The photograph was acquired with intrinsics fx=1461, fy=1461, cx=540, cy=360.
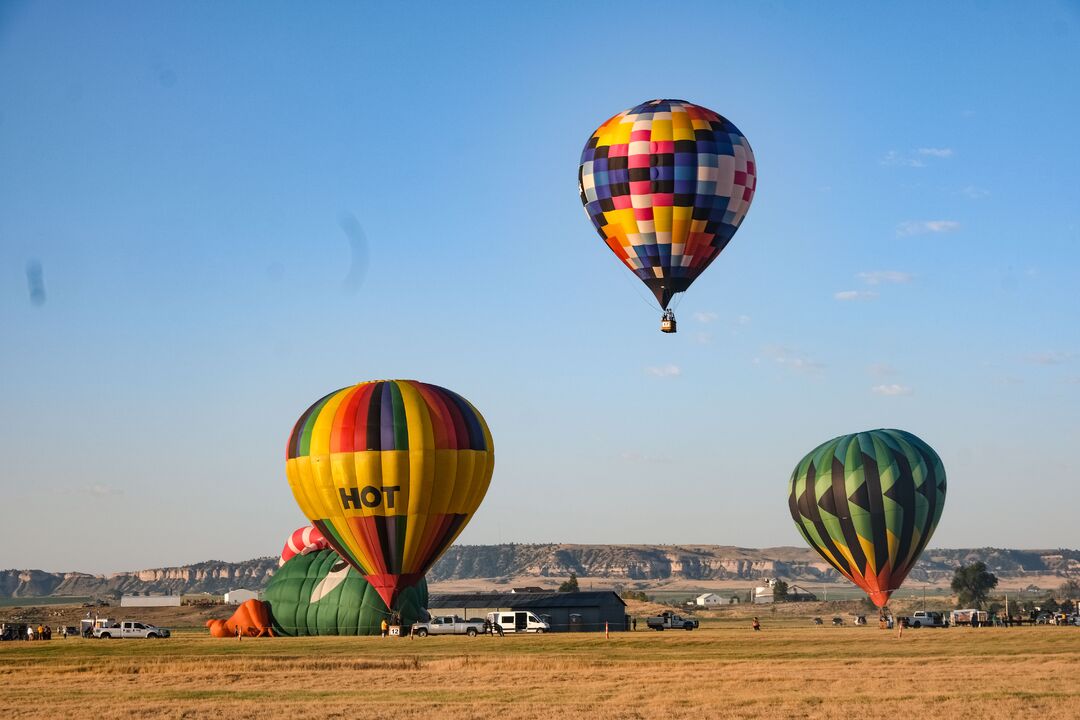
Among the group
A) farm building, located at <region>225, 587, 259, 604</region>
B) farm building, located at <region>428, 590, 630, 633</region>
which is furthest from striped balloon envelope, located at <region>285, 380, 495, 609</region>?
farm building, located at <region>225, 587, 259, 604</region>

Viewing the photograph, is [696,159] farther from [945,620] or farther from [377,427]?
[945,620]

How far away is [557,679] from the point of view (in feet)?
133

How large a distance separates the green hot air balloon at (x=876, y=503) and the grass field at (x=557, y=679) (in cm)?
909

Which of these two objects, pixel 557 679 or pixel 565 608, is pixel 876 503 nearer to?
pixel 565 608

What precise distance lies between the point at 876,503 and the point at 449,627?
20984 mm

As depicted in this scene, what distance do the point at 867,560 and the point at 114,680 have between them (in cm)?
4016

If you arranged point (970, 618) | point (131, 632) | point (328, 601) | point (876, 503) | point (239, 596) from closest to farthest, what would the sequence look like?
point (328, 601), point (876, 503), point (131, 632), point (970, 618), point (239, 596)

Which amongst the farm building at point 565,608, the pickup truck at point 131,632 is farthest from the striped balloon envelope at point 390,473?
the farm building at point 565,608

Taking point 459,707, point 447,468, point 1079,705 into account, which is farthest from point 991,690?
point 447,468

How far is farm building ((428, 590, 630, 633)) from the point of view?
254 ft

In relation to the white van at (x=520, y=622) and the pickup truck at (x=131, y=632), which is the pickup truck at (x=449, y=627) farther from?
the pickup truck at (x=131, y=632)

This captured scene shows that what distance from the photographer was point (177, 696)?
3638 centimetres

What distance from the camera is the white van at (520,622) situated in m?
71.9

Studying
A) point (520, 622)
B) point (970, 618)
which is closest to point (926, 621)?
point (970, 618)
